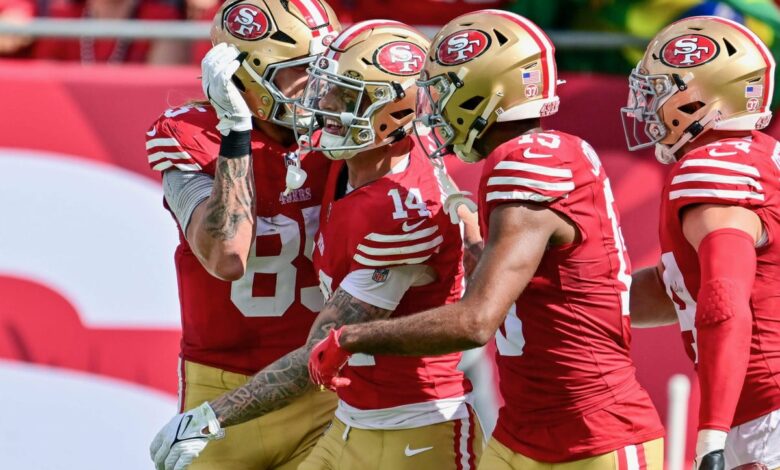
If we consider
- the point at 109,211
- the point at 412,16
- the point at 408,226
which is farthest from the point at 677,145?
the point at 109,211

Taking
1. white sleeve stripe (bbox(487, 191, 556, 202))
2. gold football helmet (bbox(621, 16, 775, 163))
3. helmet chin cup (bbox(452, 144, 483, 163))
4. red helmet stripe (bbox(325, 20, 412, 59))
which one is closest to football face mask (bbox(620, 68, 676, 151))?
gold football helmet (bbox(621, 16, 775, 163))

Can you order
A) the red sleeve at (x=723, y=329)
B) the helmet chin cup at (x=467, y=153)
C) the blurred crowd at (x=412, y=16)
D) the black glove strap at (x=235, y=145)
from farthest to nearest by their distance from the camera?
the blurred crowd at (x=412, y=16) < the black glove strap at (x=235, y=145) < the helmet chin cup at (x=467, y=153) < the red sleeve at (x=723, y=329)

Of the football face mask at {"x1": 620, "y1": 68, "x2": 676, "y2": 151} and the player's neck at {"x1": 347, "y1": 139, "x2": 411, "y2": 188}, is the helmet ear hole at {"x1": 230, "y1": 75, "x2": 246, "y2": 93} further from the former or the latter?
the football face mask at {"x1": 620, "y1": 68, "x2": 676, "y2": 151}

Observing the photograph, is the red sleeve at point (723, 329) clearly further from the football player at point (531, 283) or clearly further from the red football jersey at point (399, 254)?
the red football jersey at point (399, 254)

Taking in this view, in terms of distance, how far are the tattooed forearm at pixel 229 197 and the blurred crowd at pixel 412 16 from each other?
74.5 inches

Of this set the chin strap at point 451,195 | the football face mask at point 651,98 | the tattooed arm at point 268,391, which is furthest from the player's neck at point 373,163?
the football face mask at point 651,98

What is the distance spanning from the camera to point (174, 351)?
4.86m

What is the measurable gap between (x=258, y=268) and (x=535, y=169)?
1.00 meters

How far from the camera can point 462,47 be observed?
9.97 feet

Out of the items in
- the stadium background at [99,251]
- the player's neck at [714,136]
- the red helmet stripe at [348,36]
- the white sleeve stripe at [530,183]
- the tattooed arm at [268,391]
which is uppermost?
the red helmet stripe at [348,36]

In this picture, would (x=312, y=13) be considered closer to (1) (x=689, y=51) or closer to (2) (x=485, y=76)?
(2) (x=485, y=76)

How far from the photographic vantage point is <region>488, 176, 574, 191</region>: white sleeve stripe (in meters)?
2.79

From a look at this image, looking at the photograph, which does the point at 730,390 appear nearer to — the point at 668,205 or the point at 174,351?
the point at 668,205

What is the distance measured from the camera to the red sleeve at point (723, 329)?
2748 millimetres
